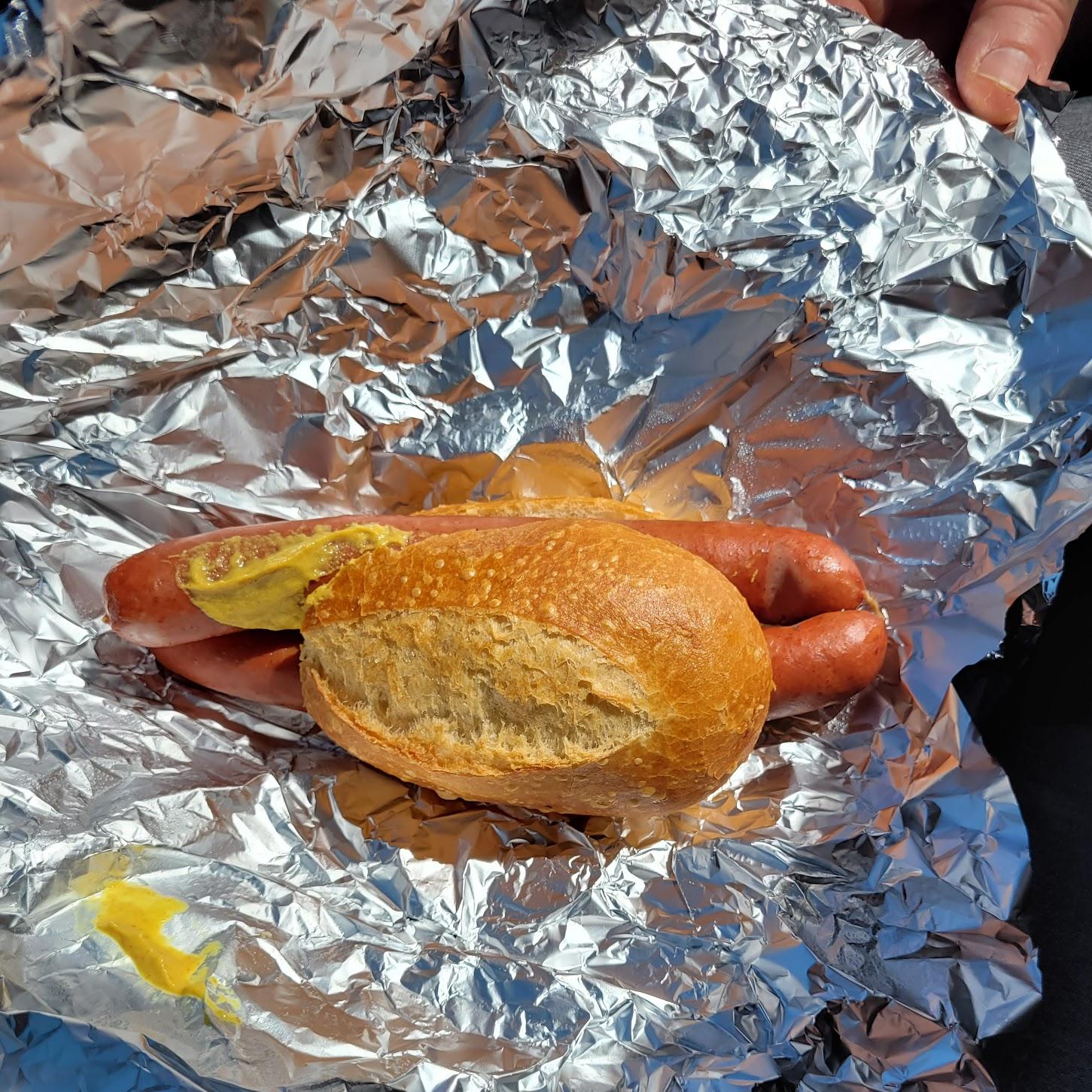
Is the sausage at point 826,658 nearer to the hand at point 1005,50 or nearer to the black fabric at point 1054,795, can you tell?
the black fabric at point 1054,795

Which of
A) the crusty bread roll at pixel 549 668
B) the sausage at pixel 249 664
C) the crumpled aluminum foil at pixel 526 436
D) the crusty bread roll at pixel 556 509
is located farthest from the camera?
the crusty bread roll at pixel 556 509

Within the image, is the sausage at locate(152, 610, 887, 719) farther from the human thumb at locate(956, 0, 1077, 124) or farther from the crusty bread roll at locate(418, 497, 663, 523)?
the human thumb at locate(956, 0, 1077, 124)

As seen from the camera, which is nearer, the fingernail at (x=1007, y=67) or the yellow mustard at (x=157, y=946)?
the yellow mustard at (x=157, y=946)

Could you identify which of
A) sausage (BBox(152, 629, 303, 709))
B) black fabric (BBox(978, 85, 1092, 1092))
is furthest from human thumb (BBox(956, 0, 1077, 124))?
sausage (BBox(152, 629, 303, 709))

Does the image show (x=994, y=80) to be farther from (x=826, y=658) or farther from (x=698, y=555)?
(x=826, y=658)

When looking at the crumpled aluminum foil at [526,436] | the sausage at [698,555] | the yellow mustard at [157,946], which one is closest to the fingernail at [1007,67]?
the crumpled aluminum foil at [526,436]

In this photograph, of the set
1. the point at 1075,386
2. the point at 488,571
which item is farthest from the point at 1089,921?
the point at 488,571

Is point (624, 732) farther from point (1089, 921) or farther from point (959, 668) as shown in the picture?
point (1089, 921)
